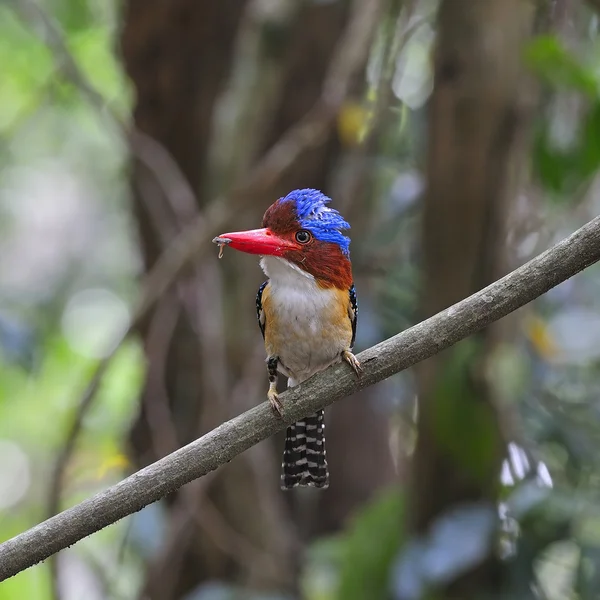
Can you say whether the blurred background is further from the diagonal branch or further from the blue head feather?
the diagonal branch

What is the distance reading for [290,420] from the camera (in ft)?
5.68

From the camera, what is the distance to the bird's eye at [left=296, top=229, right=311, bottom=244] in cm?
203

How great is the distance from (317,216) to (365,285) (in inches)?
93.2

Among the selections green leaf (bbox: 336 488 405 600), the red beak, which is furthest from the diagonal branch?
green leaf (bbox: 336 488 405 600)

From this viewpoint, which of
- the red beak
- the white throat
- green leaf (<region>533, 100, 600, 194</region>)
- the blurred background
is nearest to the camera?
the red beak

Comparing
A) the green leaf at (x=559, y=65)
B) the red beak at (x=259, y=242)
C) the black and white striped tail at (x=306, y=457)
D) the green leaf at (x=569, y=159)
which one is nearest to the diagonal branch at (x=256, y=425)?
the red beak at (x=259, y=242)

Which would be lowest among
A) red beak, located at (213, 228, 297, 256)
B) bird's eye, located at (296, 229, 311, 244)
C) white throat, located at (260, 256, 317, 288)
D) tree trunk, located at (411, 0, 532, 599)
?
tree trunk, located at (411, 0, 532, 599)

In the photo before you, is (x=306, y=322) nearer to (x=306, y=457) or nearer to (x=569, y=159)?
(x=306, y=457)

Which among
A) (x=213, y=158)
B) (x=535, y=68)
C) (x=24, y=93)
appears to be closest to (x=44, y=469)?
(x=24, y=93)

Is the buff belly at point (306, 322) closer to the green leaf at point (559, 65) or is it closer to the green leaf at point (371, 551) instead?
the green leaf at point (559, 65)

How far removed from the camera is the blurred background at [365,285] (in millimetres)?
3264

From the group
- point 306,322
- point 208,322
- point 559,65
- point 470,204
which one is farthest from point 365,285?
point 306,322

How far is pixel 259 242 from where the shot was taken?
1893 mm

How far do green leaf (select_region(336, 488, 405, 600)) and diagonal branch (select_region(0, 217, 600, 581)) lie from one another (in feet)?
6.05
